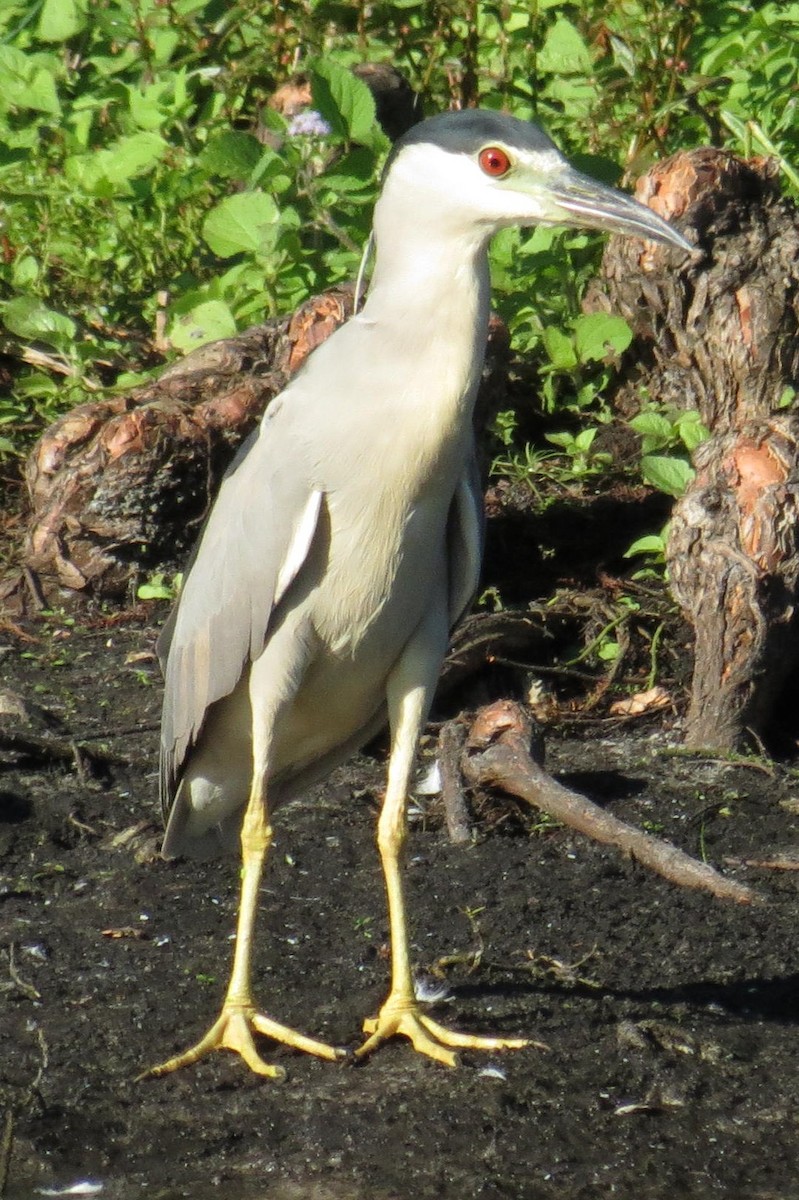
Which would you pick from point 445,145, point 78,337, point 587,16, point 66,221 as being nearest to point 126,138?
point 66,221

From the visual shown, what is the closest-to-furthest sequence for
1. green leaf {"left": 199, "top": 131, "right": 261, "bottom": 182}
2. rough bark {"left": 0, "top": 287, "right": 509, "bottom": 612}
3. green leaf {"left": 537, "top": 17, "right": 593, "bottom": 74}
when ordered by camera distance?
rough bark {"left": 0, "top": 287, "right": 509, "bottom": 612}
green leaf {"left": 199, "top": 131, "right": 261, "bottom": 182}
green leaf {"left": 537, "top": 17, "right": 593, "bottom": 74}

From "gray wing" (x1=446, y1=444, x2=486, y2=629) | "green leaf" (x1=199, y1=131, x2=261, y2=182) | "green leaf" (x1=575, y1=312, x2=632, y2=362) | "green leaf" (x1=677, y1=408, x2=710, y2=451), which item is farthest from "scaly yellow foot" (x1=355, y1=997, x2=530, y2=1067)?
"green leaf" (x1=199, y1=131, x2=261, y2=182)

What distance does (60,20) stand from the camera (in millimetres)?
7453

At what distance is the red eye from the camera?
11.6 feet

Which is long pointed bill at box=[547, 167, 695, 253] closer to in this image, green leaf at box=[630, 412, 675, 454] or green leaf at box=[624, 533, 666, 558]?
green leaf at box=[624, 533, 666, 558]

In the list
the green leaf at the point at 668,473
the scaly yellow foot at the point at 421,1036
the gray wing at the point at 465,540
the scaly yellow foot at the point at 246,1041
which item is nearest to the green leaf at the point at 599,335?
the green leaf at the point at 668,473

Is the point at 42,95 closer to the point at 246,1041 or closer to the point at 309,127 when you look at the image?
the point at 309,127

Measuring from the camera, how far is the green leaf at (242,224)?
623 centimetres

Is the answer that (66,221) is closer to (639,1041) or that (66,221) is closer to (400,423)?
(400,423)

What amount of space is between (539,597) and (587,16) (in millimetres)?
3061

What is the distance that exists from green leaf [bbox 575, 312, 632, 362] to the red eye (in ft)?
8.44

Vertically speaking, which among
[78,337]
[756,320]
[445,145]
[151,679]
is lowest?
[151,679]

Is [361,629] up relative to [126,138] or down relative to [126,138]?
down

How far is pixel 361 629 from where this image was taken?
376 centimetres
